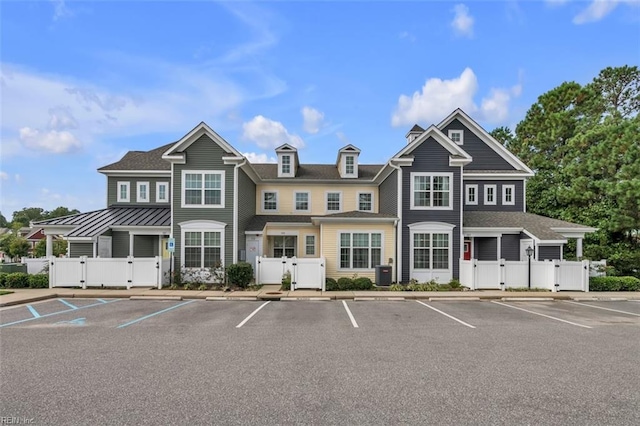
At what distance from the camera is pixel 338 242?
1984 cm

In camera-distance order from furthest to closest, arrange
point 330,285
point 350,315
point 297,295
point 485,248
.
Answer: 1. point 485,248
2. point 330,285
3. point 297,295
4. point 350,315

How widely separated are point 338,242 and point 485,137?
42.2ft

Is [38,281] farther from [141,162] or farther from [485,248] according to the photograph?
[485,248]

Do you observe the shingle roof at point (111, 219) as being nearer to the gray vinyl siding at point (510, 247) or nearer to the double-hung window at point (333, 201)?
the double-hung window at point (333, 201)

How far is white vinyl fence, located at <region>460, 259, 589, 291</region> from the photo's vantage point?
720 inches

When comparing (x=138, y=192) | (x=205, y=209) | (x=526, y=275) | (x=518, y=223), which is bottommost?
(x=526, y=275)

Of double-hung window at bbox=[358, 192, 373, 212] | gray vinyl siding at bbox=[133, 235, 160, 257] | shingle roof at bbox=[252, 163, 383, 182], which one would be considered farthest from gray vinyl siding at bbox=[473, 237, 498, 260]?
gray vinyl siding at bbox=[133, 235, 160, 257]

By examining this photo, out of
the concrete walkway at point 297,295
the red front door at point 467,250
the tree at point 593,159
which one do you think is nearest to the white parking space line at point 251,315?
the concrete walkway at point 297,295

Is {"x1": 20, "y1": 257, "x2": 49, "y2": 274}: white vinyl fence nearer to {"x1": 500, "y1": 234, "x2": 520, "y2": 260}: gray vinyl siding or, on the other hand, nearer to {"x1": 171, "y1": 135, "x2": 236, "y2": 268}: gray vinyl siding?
{"x1": 171, "y1": 135, "x2": 236, "y2": 268}: gray vinyl siding

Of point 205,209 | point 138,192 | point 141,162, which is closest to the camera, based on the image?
point 205,209

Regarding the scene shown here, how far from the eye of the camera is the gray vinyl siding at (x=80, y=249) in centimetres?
2014

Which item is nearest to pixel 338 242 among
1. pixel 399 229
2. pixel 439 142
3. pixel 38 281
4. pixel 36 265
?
pixel 399 229

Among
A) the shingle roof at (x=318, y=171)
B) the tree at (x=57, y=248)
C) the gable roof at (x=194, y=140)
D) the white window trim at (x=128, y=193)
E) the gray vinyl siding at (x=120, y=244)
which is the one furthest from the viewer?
the tree at (x=57, y=248)

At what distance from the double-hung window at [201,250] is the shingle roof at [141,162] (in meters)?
6.58
